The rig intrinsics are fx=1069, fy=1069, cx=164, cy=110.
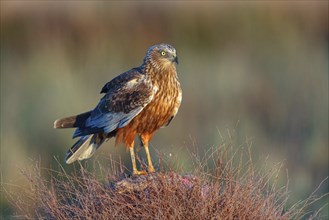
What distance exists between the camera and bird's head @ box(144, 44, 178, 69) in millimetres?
8367

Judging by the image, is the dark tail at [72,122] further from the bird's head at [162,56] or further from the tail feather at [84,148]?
the bird's head at [162,56]

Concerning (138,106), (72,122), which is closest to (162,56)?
(138,106)

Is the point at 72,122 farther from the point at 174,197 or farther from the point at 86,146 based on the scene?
the point at 174,197

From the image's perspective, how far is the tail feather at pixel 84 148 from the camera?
8602 millimetres

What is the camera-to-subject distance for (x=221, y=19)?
16469 mm

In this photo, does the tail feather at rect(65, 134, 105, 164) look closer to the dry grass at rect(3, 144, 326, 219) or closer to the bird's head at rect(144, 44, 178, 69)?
the bird's head at rect(144, 44, 178, 69)

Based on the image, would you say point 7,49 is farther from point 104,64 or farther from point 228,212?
point 228,212

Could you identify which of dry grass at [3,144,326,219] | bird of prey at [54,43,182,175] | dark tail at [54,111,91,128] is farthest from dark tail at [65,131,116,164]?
dry grass at [3,144,326,219]

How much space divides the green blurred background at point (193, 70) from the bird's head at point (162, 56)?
2071 millimetres

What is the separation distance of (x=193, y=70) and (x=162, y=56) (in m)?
6.43

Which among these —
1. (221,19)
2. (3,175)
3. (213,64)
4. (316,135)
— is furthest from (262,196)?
(221,19)

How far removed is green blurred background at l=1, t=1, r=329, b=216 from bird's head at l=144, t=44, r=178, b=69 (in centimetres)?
207

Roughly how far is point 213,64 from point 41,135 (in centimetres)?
352

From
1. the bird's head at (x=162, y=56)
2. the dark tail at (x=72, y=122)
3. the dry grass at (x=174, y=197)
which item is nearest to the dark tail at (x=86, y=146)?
the dark tail at (x=72, y=122)
